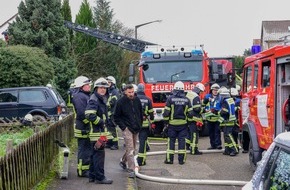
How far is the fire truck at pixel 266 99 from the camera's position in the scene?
27.3 ft

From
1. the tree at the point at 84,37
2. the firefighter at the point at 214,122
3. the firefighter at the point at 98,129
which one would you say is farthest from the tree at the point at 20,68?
the tree at the point at 84,37

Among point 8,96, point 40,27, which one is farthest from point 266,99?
point 40,27

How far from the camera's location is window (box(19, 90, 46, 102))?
17312 mm

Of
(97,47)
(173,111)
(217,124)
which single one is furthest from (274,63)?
(97,47)

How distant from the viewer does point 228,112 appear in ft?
40.8

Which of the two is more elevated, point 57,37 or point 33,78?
point 57,37

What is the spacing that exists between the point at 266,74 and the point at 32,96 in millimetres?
10185

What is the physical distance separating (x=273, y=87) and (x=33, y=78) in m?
15.3

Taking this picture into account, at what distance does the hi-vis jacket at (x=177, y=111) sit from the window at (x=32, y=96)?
23.5ft

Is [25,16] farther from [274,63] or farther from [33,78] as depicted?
[274,63]

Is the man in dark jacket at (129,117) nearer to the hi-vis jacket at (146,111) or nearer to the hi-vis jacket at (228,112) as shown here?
the hi-vis jacket at (146,111)

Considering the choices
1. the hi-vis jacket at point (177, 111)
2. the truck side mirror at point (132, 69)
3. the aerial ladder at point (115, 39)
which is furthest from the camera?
the aerial ladder at point (115, 39)

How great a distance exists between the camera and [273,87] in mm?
8484

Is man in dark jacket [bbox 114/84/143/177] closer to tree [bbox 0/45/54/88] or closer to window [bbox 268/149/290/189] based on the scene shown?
window [bbox 268/149/290/189]
